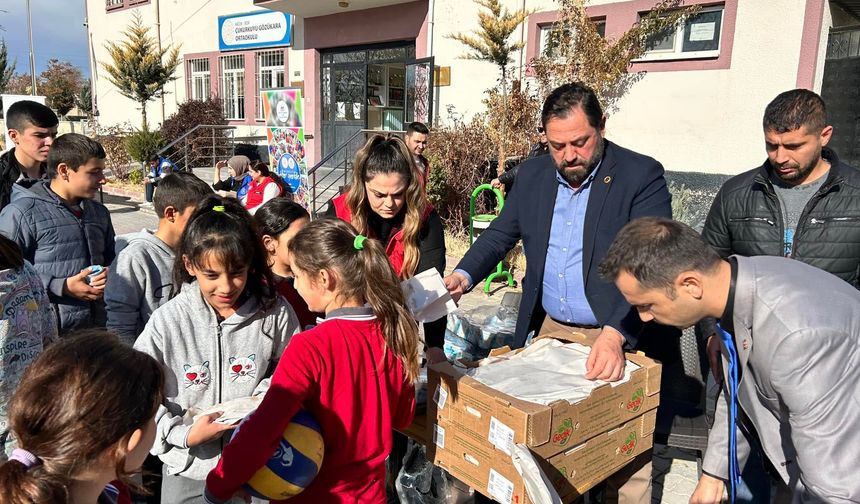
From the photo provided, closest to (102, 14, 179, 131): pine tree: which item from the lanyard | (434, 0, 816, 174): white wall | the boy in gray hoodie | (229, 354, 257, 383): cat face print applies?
(434, 0, 816, 174): white wall

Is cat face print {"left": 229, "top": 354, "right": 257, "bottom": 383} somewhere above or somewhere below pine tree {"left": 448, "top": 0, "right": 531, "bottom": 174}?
below

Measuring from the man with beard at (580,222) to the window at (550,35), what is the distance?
7408 mm

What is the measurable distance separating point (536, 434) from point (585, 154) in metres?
1.37

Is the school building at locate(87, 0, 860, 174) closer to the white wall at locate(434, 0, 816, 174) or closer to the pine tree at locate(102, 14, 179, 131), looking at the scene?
the white wall at locate(434, 0, 816, 174)

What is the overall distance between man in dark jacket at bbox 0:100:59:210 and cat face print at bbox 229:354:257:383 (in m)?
2.83

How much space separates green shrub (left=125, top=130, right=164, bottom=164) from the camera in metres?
15.6

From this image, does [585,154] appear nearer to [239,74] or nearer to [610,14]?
[610,14]

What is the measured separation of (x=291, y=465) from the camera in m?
1.70

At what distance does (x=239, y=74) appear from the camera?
17062 mm

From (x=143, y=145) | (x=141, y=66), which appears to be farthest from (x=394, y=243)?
(x=141, y=66)

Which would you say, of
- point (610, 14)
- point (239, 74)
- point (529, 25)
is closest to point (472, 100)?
point (529, 25)

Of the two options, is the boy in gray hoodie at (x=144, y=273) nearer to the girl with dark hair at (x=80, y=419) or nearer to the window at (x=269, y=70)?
the girl with dark hair at (x=80, y=419)

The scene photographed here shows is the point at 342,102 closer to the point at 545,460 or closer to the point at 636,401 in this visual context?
the point at 636,401

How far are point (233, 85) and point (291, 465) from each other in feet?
56.8
